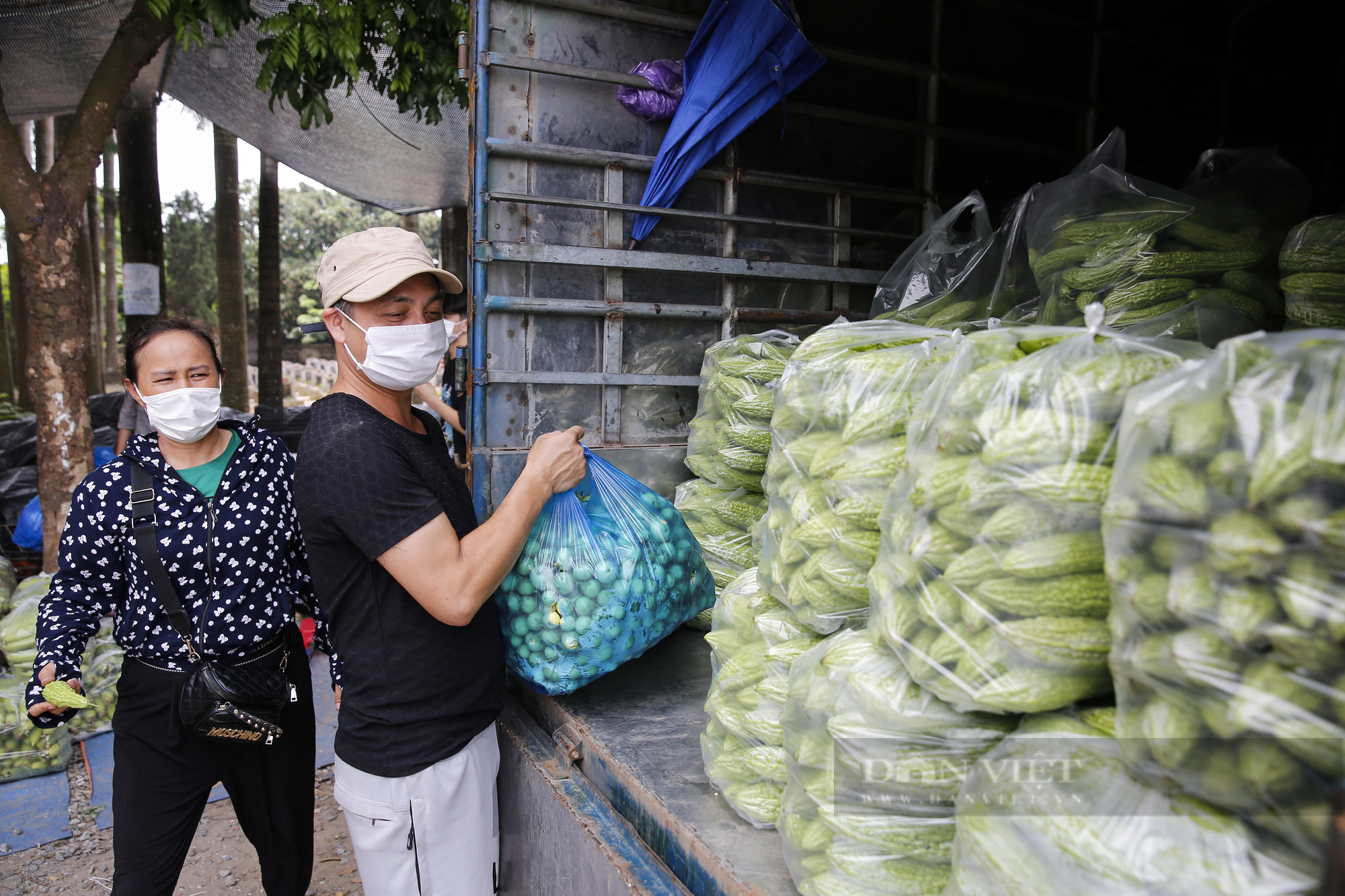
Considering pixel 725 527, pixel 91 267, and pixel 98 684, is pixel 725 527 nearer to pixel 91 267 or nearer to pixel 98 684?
pixel 98 684

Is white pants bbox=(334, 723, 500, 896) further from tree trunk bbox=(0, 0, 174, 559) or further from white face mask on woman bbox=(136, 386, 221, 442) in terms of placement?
tree trunk bbox=(0, 0, 174, 559)

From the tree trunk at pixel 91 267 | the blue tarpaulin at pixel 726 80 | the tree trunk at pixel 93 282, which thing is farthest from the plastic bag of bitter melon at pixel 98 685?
the tree trunk at pixel 93 282

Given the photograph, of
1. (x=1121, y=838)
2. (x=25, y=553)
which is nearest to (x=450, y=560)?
(x=1121, y=838)

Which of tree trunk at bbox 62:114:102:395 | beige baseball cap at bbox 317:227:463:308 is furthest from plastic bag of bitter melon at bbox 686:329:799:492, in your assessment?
tree trunk at bbox 62:114:102:395

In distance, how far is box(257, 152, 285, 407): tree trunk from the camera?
1057cm

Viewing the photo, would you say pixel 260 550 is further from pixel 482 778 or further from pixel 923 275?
pixel 923 275

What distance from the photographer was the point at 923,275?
300 cm

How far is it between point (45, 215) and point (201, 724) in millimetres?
3874

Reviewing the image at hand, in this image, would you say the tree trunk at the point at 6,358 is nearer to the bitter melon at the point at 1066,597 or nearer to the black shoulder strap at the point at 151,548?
the black shoulder strap at the point at 151,548

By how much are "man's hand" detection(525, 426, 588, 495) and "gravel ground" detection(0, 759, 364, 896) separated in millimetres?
2112

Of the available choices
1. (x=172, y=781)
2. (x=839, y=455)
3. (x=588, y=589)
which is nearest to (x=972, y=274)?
(x=839, y=455)

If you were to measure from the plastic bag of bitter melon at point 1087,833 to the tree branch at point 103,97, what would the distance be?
5.54 meters

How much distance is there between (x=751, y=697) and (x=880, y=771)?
0.54m

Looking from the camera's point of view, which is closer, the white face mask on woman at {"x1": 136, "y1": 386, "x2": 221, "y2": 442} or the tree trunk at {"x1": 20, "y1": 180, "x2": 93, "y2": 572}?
the white face mask on woman at {"x1": 136, "y1": 386, "x2": 221, "y2": 442}
